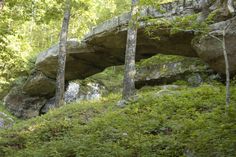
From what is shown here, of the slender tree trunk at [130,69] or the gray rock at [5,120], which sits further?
the gray rock at [5,120]

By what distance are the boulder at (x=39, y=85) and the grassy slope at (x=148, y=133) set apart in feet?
27.4

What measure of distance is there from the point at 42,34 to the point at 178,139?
31.0 metres

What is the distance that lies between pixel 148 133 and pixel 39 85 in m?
12.9

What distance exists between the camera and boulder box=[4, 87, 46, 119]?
766 inches

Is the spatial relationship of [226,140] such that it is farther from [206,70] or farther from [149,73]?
[149,73]

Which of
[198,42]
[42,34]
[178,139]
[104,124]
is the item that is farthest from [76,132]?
[42,34]

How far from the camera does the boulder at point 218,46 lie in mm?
11234

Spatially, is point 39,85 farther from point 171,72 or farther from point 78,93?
point 171,72

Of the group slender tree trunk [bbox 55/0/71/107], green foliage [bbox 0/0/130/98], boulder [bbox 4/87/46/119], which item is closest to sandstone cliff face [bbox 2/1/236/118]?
boulder [bbox 4/87/46/119]

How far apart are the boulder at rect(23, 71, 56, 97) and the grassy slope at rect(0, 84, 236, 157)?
8355 mm

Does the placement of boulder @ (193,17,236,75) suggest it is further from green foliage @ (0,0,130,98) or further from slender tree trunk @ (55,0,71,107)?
slender tree trunk @ (55,0,71,107)

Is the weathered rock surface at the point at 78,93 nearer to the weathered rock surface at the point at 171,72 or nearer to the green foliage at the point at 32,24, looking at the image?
the green foliage at the point at 32,24

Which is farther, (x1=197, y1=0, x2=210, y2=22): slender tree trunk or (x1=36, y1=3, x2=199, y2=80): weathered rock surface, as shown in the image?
(x1=36, y1=3, x2=199, y2=80): weathered rock surface

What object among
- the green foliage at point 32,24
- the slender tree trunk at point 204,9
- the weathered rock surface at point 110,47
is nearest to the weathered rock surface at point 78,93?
the weathered rock surface at point 110,47
